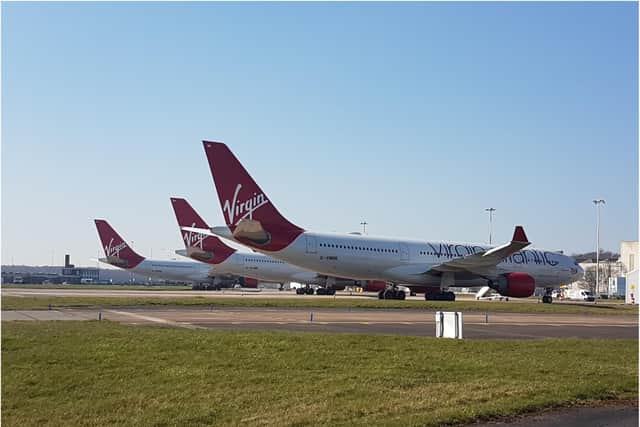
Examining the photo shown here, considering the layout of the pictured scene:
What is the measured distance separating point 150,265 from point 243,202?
49314 millimetres

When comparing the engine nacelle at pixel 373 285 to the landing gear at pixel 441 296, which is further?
the engine nacelle at pixel 373 285

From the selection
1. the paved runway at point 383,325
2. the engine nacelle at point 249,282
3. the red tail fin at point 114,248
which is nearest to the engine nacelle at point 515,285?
the paved runway at point 383,325

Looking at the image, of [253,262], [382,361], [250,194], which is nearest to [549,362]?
[382,361]

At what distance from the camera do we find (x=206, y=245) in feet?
250

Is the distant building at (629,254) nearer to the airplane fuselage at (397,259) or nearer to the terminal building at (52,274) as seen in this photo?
the airplane fuselage at (397,259)

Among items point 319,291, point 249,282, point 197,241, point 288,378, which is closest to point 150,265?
point 249,282

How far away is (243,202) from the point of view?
45.2 metres

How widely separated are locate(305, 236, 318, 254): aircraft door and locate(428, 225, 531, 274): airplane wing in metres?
8.86

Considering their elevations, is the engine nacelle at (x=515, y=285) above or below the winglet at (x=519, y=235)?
below

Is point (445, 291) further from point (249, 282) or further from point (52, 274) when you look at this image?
point (52, 274)

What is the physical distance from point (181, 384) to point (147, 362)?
2209 millimetres

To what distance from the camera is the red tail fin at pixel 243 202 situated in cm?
4391

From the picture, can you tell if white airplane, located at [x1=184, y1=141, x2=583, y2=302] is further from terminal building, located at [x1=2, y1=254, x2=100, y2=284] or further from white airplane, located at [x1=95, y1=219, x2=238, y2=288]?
terminal building, located at [x1=2, y1=254, x2=100, y2=284]

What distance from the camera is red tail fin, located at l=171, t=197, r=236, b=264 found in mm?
73250
